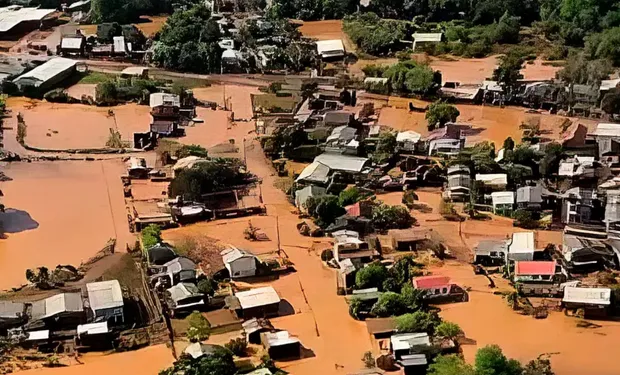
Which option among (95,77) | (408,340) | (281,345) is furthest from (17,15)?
(408,340)

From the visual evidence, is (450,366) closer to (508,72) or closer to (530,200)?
(530,200)

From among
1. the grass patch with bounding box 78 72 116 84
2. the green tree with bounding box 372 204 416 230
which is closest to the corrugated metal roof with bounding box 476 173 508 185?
the green tree with bounding box 372 204 416 230

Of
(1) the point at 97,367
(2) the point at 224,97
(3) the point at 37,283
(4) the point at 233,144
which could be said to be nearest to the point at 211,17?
(2) the point at 224,97

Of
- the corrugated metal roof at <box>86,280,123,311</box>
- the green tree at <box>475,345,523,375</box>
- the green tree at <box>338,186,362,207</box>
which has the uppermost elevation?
the green tree at <box>475,345,523,375</box>

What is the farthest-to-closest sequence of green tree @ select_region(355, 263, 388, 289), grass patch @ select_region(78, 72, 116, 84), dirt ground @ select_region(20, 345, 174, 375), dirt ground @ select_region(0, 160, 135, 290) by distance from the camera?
1. grass patch @ select_region(78, 72, 116, 84)
2. dirt ground @ select_region(0, 160, 135, 290)
3. green tree @ select_region(355, 263, 388, 289)
4. dirt ground @ select_region(20, 345, 174, 375)

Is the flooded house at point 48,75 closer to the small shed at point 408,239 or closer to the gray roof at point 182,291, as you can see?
the gray roof at point 182,291

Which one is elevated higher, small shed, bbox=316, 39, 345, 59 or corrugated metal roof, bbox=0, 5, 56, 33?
corrugated metal roof, bbox=0, 5, 56, 33

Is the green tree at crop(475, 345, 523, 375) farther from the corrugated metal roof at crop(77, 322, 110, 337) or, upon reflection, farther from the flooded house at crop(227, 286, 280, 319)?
the corrugated metal roof at crop(77, 322, 110, 337)
